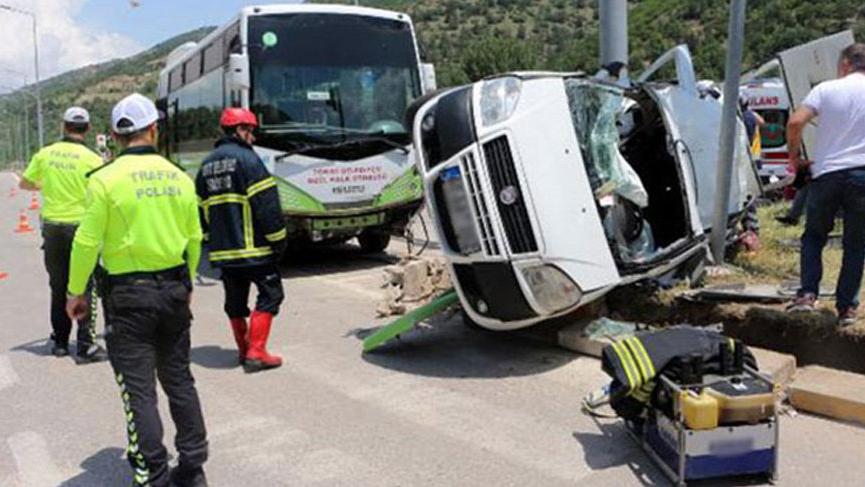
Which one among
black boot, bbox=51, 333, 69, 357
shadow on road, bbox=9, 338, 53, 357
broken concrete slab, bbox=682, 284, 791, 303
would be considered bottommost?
shadow on road, bbox=9, 338, 53, 357

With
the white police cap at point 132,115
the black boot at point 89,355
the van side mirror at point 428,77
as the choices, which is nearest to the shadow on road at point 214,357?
the black boot at point 89,355

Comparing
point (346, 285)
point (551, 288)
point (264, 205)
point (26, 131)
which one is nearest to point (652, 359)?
point (551, 288)

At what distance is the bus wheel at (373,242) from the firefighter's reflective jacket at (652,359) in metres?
7.84

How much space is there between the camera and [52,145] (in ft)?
21.9

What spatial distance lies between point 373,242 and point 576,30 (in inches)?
2104

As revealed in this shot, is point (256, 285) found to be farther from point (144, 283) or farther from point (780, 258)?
point (780, 258)

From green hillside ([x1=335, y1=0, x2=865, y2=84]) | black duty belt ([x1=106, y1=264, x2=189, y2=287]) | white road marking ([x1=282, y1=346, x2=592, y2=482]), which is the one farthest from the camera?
green hillside ([x1=335, y1=0, x2=865, y2=84])

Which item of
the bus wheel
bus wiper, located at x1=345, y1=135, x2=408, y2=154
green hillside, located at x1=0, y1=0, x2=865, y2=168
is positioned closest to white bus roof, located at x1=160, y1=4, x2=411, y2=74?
green hillside, located at x1=0, y1=0, x2=865, y2=168

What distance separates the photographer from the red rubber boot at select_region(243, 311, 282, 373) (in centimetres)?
609

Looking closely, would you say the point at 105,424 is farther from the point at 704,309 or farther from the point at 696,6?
the point at 696,6

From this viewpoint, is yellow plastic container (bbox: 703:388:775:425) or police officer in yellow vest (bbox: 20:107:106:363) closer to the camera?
yellow plastic container (bbox: 703:388:775:425)

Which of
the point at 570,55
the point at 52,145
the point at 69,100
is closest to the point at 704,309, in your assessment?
the point at 52,145

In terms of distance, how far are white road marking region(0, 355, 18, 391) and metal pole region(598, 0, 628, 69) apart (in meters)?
6.27

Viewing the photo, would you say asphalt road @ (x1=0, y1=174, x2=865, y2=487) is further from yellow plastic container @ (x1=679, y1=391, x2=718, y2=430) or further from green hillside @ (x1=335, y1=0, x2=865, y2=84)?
green hillside @ (x1=335, y1=0, x2=865, y2=84)
